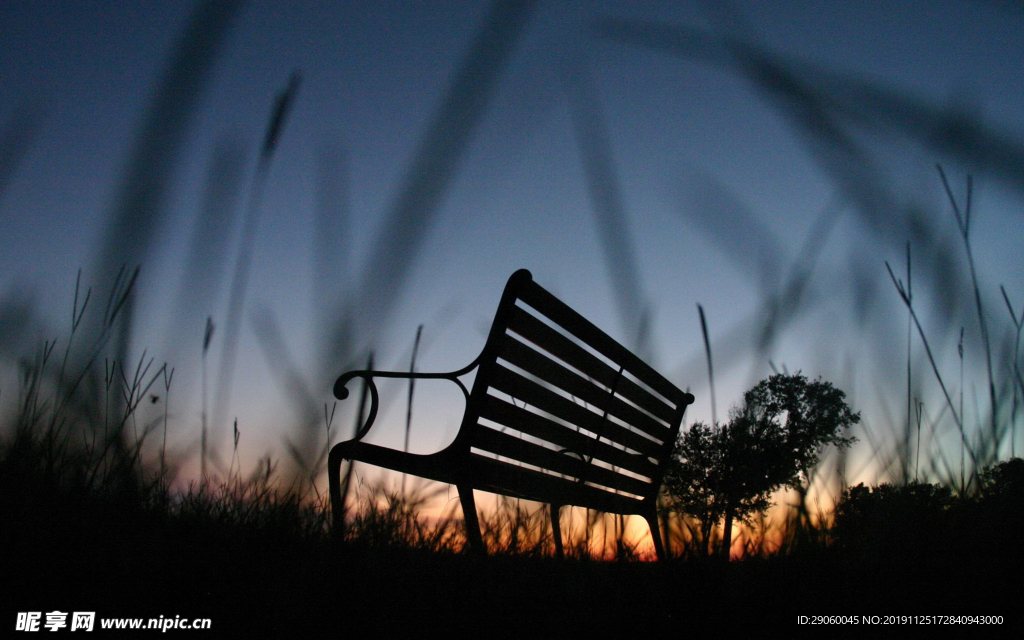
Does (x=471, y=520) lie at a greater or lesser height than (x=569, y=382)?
lesser

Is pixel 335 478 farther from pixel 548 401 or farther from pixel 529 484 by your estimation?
pixel 548 401

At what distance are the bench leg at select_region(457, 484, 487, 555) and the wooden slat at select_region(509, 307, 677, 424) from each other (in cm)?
52

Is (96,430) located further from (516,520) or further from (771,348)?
(516,520)

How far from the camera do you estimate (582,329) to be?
2090 millimetres

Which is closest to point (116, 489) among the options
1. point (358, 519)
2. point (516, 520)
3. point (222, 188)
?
point (358, 519)

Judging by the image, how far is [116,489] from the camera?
3.89 ft

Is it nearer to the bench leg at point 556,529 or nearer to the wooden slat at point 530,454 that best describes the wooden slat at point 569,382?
the wooden slat at point 530,454

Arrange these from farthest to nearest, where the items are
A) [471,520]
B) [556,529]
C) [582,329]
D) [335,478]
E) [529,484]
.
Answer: [582,329] → [556,529] → [529,484] → [335,478] → [471,520]

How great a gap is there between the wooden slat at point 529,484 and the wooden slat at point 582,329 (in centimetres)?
40

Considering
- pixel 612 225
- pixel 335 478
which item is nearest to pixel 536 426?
pixel 335 478

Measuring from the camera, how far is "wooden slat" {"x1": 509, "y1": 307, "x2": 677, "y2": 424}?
1.95m

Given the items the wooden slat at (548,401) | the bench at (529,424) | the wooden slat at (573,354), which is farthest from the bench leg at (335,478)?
the wooden slat at (573,354)

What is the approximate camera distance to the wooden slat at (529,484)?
5.58 ft

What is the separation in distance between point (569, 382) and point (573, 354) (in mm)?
122
